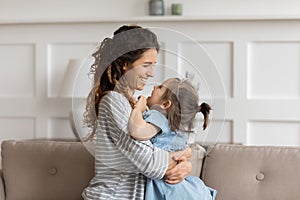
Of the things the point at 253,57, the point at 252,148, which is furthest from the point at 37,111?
the point at 252,148

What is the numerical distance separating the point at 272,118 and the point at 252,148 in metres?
0.96

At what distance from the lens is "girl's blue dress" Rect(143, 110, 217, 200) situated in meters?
1.81

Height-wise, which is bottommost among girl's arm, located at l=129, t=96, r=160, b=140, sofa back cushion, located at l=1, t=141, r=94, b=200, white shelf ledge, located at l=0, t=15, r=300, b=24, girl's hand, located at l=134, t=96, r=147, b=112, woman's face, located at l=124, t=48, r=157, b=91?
sofa back cushion, located at l=1, t=141, r=94, b=200

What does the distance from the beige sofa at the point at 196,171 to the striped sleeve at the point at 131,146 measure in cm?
43

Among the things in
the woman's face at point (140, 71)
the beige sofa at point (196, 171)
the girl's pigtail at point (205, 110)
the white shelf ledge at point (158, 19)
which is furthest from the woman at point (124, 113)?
the white shelf ledge at point (158, 19)

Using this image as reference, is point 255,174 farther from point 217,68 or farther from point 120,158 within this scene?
point 217,68

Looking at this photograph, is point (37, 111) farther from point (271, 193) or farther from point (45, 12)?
point (271, 193)

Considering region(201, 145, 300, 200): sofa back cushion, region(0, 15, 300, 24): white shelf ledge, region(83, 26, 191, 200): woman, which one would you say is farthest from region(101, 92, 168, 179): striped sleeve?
region(0, 15, 300, 24): white shelf ledge

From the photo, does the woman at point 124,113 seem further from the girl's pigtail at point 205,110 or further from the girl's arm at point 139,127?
the girl's pigtail at point 205,110

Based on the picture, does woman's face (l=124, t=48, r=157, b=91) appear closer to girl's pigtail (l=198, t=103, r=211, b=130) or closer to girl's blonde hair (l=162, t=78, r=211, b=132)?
girl's blonde hair (l=162, t=78, r=211, b=132)

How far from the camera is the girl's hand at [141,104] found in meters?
1.81

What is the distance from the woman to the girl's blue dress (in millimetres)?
23

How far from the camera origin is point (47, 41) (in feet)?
11.9

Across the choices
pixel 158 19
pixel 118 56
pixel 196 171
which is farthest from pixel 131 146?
pixel 158 19
